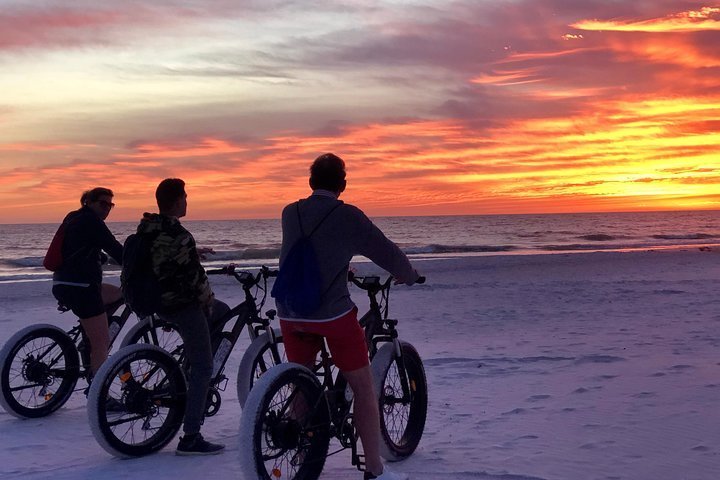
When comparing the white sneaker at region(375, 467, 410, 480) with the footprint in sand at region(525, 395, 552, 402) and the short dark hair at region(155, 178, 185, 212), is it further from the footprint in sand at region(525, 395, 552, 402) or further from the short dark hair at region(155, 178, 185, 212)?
the footprint in sand at region(525, 395, 552, 402)

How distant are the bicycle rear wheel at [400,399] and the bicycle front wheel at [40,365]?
305 cm

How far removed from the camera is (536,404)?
6918mm

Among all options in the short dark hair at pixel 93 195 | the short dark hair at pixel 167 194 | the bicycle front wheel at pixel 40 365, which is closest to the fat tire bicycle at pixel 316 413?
the short dark hair at pixel 167 194

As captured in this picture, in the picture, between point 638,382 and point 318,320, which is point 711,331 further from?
point 318,320

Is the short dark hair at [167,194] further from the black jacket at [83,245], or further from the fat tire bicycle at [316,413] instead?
the fat tire bicycle at [316,413]

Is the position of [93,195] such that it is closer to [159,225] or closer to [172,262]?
[159,225]

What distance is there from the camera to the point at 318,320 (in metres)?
4.30

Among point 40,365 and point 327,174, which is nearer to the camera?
point 327,174

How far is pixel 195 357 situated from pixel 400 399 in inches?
56.5

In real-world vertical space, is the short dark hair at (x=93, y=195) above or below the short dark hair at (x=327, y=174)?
below

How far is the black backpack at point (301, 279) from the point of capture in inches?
166

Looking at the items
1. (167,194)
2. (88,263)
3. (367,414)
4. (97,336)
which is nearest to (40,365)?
(97,336)

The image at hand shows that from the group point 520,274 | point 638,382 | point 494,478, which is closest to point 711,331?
point 638,382

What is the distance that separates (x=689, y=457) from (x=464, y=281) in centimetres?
1580
